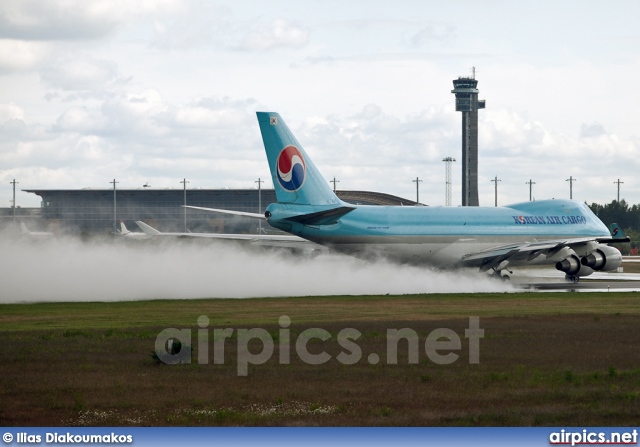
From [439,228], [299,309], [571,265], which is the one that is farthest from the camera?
[571,265]

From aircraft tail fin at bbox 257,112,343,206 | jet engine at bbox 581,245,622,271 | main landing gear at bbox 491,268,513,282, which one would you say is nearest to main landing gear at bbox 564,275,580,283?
jet engine at bbox 581,245,622,271

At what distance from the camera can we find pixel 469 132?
190375mm

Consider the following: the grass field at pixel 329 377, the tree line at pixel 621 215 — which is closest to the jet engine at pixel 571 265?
the grass field at pixel 329 377

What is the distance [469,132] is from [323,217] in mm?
140591

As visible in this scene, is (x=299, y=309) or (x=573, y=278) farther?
(x=573, y=278)

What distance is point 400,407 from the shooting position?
65.2 feet

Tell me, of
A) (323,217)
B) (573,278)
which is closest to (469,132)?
(573,278)

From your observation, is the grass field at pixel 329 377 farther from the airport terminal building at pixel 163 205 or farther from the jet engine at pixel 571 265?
the airport terminal building at pixel 163 205

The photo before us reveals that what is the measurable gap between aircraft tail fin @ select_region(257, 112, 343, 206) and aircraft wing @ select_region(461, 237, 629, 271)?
1132 centimetres

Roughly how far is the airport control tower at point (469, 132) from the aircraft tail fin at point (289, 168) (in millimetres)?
128995

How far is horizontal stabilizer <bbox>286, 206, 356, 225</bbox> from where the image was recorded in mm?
52938

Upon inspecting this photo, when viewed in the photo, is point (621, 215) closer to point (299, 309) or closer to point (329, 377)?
point (299, 309)

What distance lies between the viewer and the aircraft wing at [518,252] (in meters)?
59.9

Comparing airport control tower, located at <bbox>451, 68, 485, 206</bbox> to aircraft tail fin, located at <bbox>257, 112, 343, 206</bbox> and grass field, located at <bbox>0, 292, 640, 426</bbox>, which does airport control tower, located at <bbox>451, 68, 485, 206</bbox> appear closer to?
aircraft tail fin, located at <bbox>257, 112, 343, 206</bbox>
